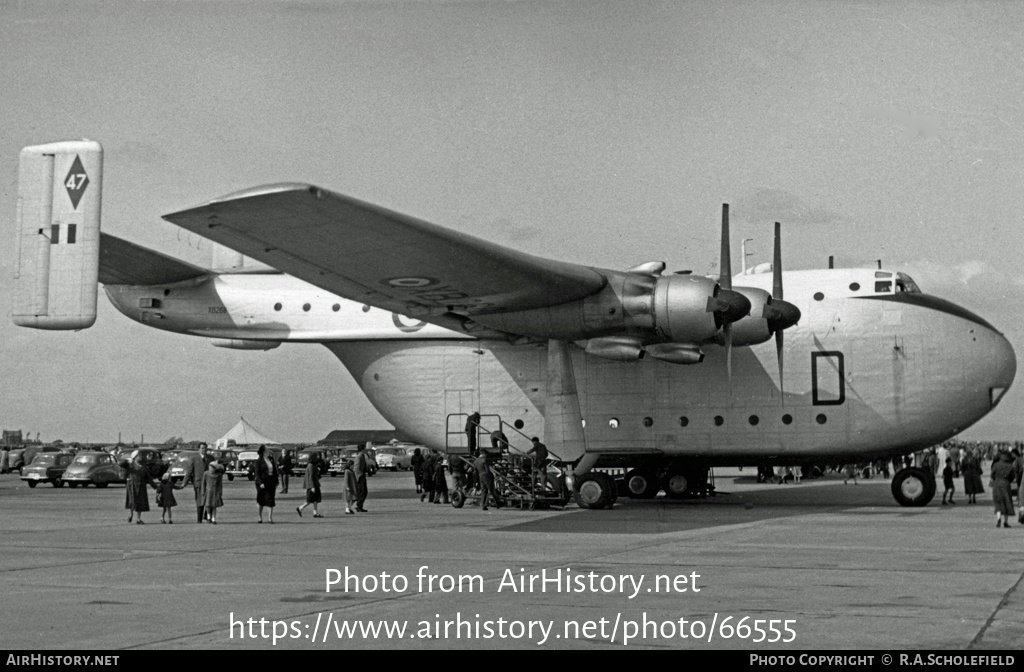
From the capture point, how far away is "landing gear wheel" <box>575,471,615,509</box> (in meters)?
22.3

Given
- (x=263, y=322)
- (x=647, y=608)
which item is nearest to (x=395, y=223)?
(x=647, y=608)

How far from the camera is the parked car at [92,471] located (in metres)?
36.8

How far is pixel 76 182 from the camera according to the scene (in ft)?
66.5

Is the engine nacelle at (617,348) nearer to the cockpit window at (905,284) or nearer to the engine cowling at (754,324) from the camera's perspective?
the engine cowling at (754,324)

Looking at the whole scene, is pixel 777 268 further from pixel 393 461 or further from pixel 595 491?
pixel 393 461

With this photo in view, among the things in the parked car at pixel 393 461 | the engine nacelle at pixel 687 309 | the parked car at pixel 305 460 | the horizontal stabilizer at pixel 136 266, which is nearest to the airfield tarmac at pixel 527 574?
the engine nacelle at pixel 687 309

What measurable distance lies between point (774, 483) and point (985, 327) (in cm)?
1818

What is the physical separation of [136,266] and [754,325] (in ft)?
48.2

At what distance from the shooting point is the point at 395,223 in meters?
15.7

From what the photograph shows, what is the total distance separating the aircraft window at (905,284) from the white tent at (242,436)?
51952 millimetres

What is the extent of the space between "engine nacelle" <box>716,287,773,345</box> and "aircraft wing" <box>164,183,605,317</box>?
2972 millimetres

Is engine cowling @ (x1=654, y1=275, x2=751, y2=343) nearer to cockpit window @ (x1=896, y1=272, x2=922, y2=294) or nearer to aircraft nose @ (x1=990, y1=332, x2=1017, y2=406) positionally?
cockpit window @ (x1=896, y1=272, x2=922, y2=294)

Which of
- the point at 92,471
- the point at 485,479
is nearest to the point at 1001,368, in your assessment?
the point at 485,479

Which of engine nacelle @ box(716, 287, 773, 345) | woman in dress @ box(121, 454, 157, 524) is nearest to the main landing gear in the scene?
engine nacelle @ box(716, 287, 773, 345)
